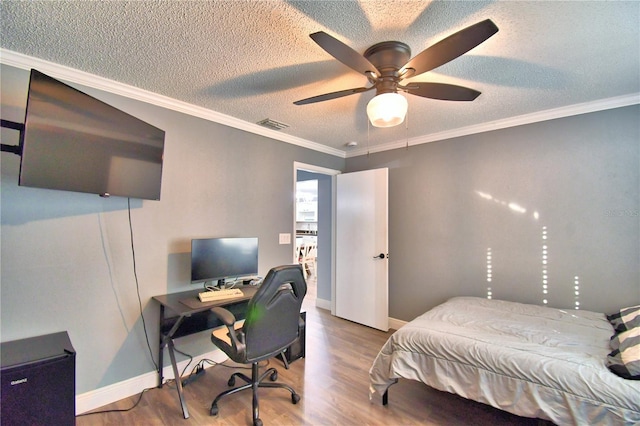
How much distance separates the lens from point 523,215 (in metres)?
2.89

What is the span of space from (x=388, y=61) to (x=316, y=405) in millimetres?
2485

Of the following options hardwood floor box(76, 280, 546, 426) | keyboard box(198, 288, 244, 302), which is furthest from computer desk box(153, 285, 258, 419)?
hardwood floor box(76, 280, 546, 426)

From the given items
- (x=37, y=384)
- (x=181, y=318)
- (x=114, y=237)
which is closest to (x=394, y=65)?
(x=181, y=318)

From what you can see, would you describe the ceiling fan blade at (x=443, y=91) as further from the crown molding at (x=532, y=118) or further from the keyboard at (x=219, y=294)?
the keyboard at (x=219, y=294)

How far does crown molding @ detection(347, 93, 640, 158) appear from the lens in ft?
8.07

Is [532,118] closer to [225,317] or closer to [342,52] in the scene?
[342,52]

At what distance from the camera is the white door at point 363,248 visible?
3689 millimetres

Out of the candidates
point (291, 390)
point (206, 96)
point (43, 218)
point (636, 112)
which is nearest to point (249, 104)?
point (206, 96)

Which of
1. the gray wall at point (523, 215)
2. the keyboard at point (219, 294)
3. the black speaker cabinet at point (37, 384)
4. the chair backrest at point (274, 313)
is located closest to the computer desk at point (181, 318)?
the keyboard at point (219, 294)

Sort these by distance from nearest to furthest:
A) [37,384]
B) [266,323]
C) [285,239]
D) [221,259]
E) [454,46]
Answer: [454,46] < [37,384] < [266,323] < [221,259] < [285,239]

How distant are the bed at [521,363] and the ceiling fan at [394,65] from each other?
157cm

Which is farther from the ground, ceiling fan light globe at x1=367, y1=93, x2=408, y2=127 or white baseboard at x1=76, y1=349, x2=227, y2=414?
ceiling fan light globe at x1=367, y1=93, x2=408, y2=127

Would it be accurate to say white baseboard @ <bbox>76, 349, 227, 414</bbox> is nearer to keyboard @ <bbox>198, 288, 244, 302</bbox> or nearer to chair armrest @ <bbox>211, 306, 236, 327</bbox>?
keyboard @ <bbox>198, 288, 244, 302</bbox>

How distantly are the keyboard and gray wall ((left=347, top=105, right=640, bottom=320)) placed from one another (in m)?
2.19
